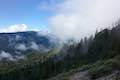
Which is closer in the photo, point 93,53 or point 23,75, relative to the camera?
point 93,53

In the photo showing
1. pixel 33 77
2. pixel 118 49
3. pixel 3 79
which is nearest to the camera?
pixel 118 49

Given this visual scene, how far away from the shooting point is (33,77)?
13362 centimetres

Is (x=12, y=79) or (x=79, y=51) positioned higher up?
(x=79, y=51)

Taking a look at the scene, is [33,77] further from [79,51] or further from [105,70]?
[105,70]

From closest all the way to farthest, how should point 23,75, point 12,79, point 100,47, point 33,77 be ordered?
1. point 100,47
2. point 33,77
3. point 23,75
4. point 12,79

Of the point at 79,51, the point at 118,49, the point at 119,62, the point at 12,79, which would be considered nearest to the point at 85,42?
the point at 79,51

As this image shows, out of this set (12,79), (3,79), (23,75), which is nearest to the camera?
(23,75)

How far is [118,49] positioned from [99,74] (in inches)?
1756

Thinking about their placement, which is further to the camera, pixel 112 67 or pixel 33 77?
pixel 33 77

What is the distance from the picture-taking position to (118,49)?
8256cm

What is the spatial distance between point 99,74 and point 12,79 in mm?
135542

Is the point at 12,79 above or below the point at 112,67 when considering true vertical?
below

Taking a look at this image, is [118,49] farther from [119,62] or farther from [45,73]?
[45,73]

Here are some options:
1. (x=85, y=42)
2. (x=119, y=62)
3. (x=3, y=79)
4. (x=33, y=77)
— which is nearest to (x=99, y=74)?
(x=119, y=62)
